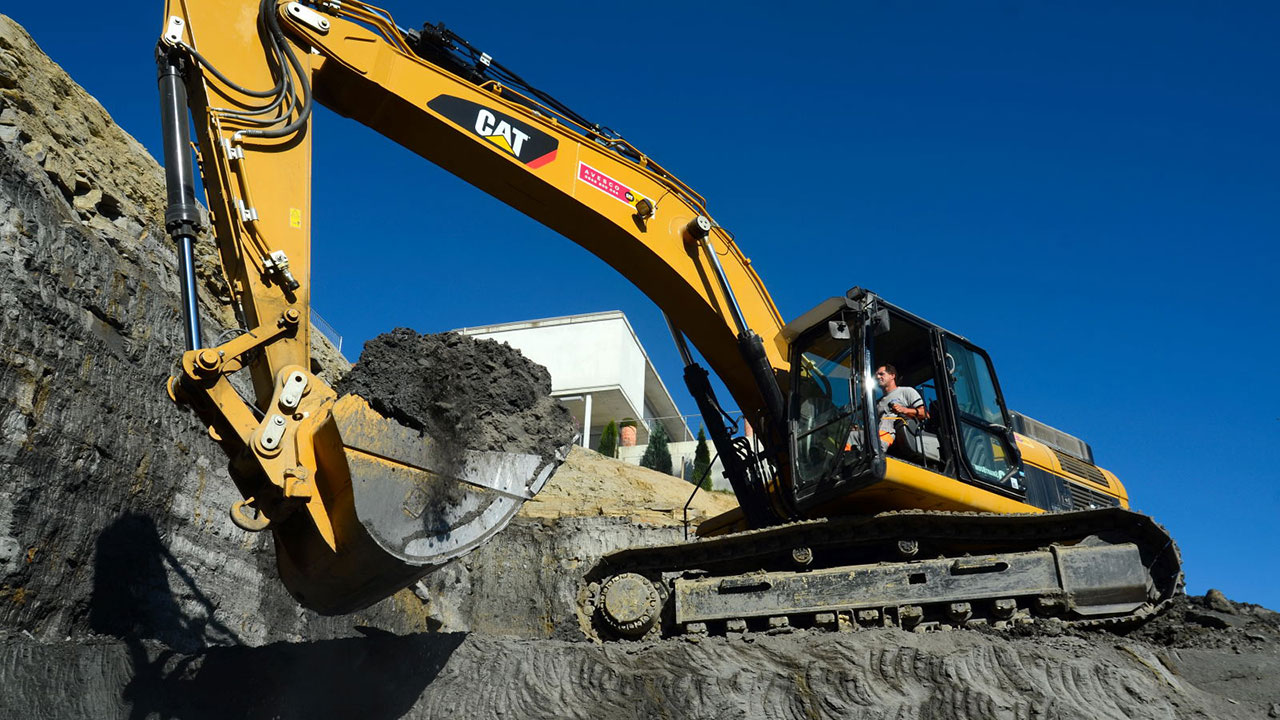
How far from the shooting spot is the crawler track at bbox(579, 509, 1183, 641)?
21.5 ft

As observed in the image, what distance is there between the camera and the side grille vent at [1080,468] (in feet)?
28.2

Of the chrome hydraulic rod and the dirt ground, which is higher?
the dirt ground

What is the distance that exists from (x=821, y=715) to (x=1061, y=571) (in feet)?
6.74

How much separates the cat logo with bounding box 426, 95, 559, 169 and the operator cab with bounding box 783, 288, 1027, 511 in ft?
7.64

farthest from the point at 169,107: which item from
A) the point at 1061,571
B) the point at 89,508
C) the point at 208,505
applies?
the point at 1061,571

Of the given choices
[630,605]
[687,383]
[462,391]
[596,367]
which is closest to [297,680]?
[462,391]

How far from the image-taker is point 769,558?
7.11 metres

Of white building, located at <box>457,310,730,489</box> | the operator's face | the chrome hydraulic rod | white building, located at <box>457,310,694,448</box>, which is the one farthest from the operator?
white building, located at <box>457,310,694,448</box>

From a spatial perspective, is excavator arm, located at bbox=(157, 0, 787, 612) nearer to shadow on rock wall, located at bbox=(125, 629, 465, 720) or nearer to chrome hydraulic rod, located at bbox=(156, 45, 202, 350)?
chrome hydraulic rod, located at bbox=(156, 45, 202, 350)

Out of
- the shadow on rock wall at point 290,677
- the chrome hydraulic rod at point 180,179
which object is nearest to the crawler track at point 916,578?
the shadow on rock wall at point 290,677

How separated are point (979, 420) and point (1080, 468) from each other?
2.19 metres

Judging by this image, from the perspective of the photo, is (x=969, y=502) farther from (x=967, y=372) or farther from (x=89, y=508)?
(x=89, y=508)

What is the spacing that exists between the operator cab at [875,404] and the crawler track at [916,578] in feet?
1.31

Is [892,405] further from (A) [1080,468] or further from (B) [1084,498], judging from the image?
(A) [1080,468]
